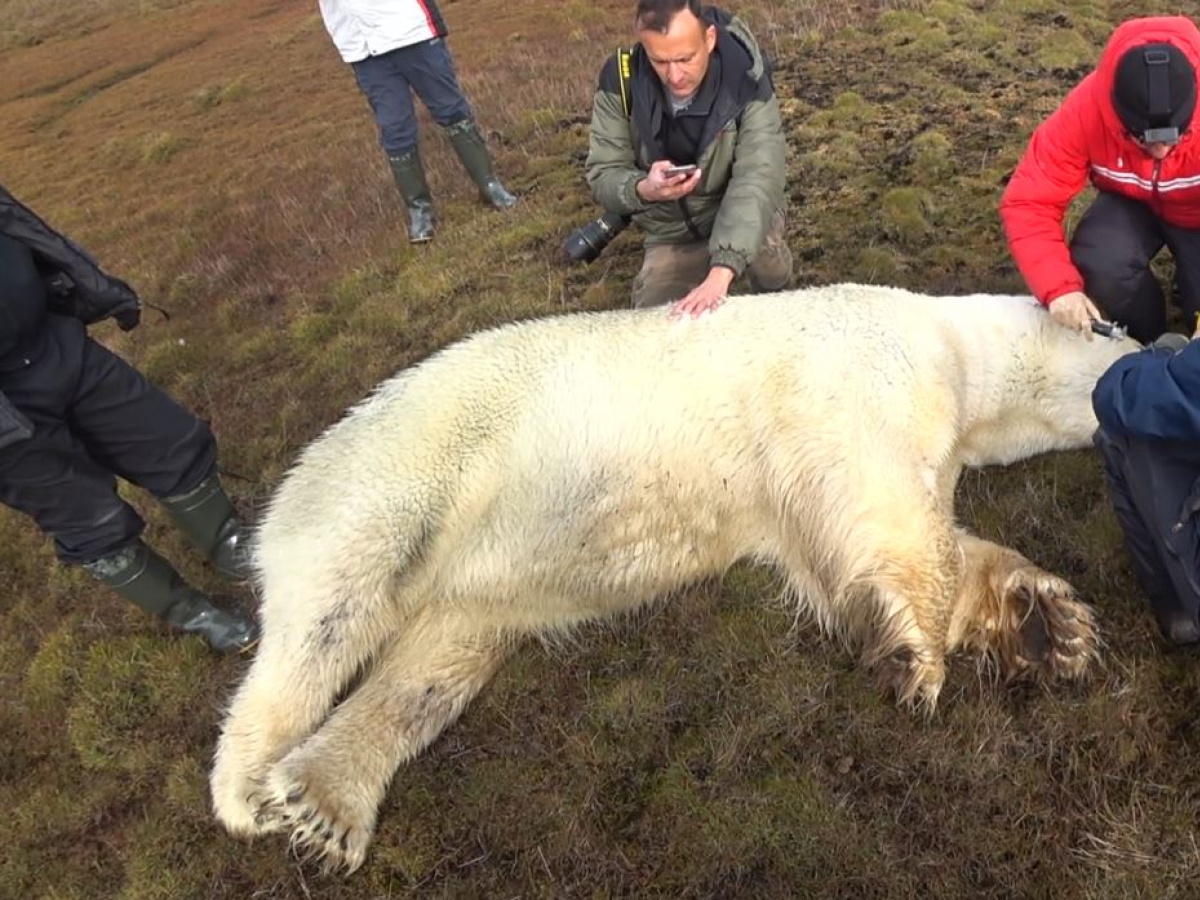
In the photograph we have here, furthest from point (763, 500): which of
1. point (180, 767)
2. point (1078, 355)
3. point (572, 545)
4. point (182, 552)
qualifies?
point (182, 552)

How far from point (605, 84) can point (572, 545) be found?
2719 millimetres

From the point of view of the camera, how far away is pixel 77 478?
3.86 m

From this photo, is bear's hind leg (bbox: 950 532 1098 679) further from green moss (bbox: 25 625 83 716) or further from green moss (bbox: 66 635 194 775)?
green moss (bbox: 25 625 83 716)

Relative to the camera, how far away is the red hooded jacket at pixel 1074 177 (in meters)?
3.85

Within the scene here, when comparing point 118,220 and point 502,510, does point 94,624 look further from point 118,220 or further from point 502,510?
point 118,220

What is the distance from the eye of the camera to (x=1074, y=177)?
403cm

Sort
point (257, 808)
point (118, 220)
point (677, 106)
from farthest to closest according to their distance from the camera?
point (118, 220), point (677, 106), point (257, 808)

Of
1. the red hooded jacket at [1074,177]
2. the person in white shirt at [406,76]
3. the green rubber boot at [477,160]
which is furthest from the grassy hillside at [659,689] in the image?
the red hooded jacket at [1074,177]

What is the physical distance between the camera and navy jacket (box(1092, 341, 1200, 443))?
261 cm

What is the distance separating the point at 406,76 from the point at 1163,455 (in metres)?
6.80

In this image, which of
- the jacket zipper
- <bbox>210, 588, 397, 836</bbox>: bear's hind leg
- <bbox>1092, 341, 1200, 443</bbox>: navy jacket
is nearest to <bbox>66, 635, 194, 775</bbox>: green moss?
<bbox>210, 588, 397, 836</bbox>: bear's hind leg

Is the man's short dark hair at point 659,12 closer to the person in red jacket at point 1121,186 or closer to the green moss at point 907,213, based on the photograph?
the person in red jacket at point 1121,186

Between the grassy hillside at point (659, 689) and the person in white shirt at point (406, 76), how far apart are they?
531 mm

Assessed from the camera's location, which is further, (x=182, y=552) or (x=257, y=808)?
(x=182, y=552)
